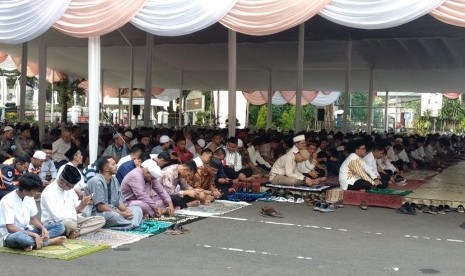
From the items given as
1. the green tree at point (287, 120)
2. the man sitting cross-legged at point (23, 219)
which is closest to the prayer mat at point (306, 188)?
the man sitting cross-legged at point (23, 219)

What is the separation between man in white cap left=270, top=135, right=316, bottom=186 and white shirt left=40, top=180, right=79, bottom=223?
4056 millimetres

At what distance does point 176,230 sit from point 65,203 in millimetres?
1213

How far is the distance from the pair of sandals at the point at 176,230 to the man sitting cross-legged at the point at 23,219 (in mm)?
1268

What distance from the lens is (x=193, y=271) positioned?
4.48m

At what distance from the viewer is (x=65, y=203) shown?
206 inches

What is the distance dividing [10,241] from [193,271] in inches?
62.2

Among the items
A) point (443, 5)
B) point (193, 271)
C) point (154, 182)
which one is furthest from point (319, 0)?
point (193, 271)

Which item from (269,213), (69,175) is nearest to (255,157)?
(269,213)

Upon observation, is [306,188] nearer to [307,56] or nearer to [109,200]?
[109,200]

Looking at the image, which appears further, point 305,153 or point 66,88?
point 66,88

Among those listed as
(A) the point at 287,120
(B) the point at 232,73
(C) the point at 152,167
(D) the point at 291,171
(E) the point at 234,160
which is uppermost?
(B) the point at 232,73

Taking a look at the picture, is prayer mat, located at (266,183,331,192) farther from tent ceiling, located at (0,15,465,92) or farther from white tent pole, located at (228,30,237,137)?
tent ceiling, located at (0,15,465,92)

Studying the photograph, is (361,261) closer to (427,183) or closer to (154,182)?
(154,182)

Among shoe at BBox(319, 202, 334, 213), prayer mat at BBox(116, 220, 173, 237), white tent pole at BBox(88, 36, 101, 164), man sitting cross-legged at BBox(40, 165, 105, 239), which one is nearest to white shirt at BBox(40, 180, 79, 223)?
man sitting cross-legged at BBox(40, 165, 105, 239)
